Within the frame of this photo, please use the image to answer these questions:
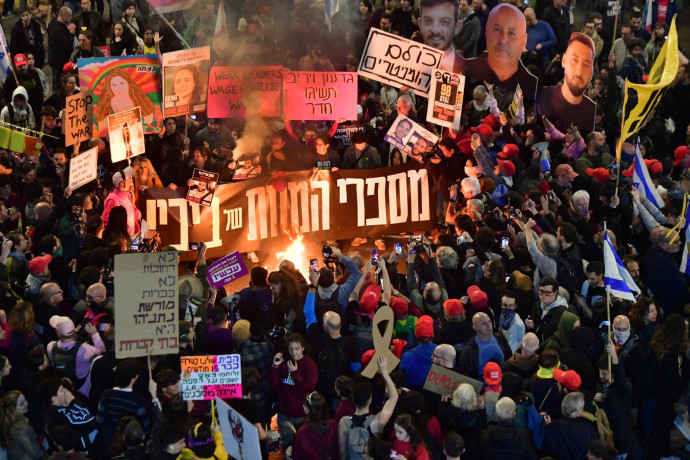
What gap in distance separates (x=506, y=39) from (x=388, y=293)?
18.9ft

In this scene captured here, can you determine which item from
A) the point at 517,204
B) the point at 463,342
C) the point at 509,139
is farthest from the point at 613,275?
the point at 509,139

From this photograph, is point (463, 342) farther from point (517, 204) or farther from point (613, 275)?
point (517, 204)

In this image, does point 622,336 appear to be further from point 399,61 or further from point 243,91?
point 243,91

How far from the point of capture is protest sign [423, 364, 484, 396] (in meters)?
10.9

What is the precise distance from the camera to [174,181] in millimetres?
15789

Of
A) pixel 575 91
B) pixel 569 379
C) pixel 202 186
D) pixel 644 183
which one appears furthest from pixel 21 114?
pixel 569 379

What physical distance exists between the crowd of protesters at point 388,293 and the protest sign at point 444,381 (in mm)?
92

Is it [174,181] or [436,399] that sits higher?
[174,181]

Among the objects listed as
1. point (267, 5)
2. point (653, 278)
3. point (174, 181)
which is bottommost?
point (653, 278)

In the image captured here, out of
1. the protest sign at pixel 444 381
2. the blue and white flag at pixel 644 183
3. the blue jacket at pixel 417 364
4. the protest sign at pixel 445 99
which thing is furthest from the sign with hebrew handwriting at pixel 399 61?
the protest sign at pixel 444 381

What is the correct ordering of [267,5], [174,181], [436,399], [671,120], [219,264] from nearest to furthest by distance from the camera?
[436,399] → [219,264] → [174,181] → [671,120] → [267,5]

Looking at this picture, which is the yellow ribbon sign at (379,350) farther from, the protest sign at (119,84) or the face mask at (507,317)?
the protest sign at (119,84)

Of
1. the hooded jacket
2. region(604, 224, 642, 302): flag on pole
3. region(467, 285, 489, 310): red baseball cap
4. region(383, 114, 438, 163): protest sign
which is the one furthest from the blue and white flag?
the hooded jacket

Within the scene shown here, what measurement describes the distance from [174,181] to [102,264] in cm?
278
